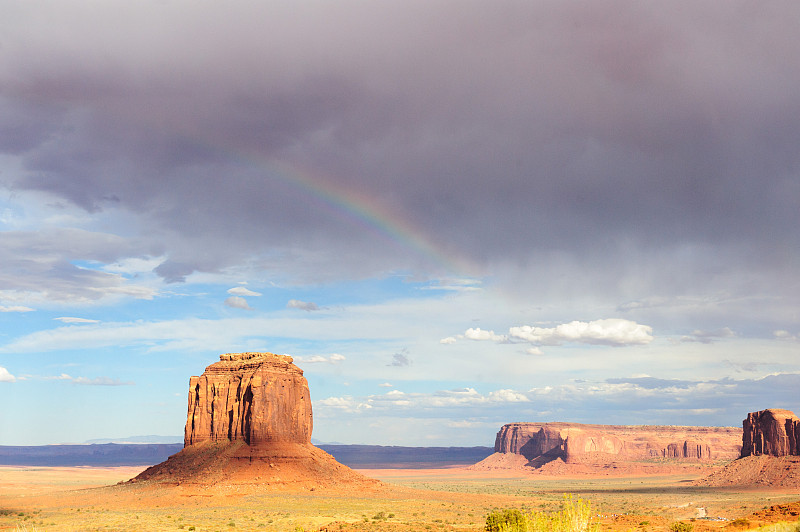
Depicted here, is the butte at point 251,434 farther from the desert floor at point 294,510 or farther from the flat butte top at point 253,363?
the desert floor at point 294,510

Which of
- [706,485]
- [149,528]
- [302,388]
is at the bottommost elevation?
[706,485]

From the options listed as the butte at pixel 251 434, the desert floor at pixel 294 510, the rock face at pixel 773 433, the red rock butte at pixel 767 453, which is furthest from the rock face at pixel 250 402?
the rock face at pixel 773 433

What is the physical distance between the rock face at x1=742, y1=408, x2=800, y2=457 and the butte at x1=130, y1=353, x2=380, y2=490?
83.8 meters

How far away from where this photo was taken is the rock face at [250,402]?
9688 centimetres

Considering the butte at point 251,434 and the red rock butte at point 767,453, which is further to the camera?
the red rock butte at point 767,453

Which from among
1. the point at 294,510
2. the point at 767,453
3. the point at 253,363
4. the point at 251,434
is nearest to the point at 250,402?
the point at 251,434

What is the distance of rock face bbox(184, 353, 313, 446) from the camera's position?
9688cm

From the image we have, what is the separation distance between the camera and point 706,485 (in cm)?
13162

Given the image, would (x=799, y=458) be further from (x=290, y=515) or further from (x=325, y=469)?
(x=290, y=515)

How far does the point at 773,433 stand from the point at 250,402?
335 feet

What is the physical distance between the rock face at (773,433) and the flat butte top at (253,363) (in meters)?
93.6

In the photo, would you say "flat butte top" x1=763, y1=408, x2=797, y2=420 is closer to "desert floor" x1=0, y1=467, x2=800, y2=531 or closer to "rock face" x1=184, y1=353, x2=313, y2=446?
"desert floor" x1=0, y1=467, x2=800, y2=531

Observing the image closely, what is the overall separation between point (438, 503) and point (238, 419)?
104ft

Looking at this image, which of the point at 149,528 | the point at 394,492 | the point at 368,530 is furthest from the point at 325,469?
the point at 368,530
